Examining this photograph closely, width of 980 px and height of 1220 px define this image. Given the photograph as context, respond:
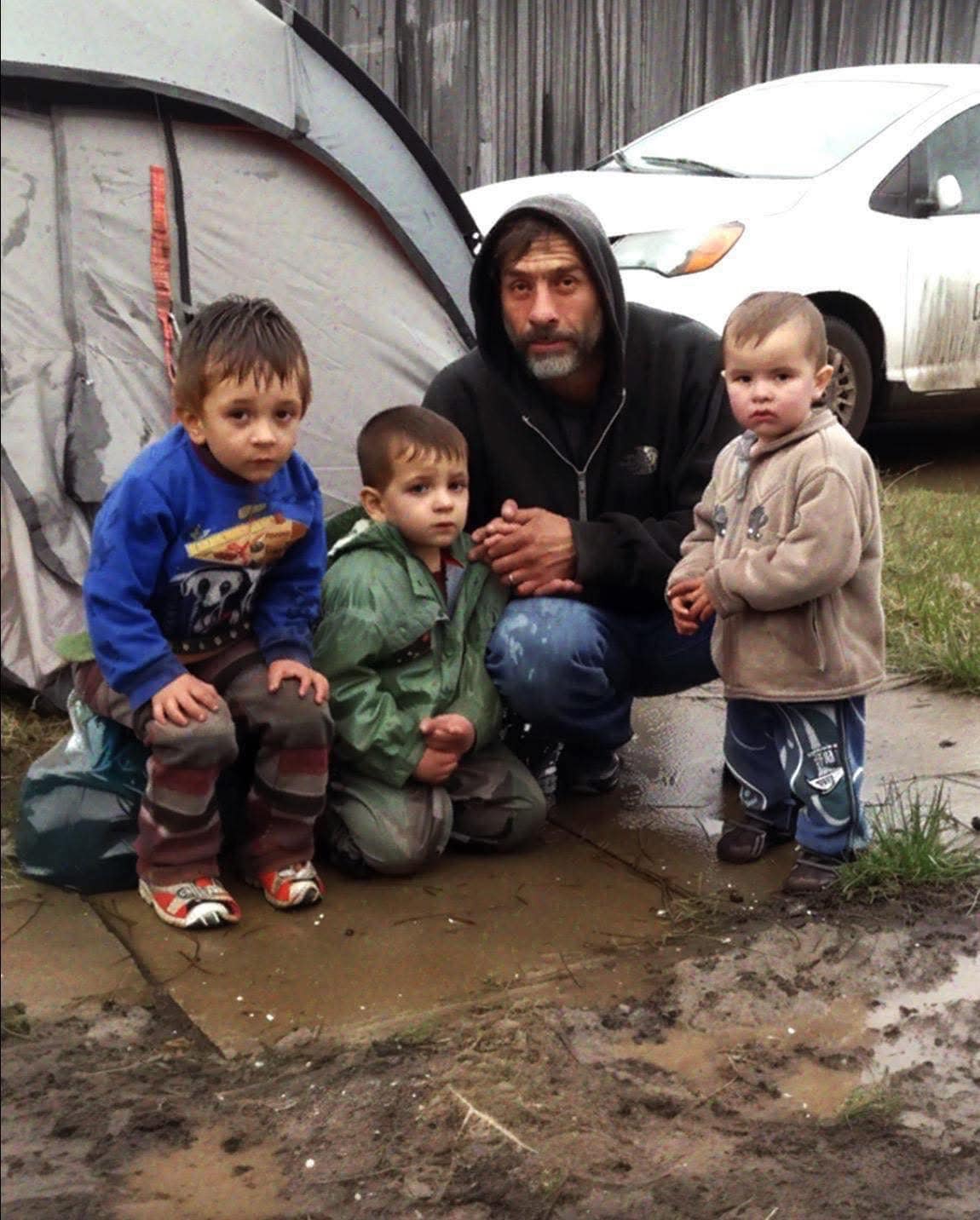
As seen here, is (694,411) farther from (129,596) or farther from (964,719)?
(129,596)

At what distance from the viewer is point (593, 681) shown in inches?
136

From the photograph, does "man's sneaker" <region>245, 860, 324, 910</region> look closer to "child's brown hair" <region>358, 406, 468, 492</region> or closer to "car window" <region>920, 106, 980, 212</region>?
"child's brown hair" <region>358, 406, 468, 492</region>

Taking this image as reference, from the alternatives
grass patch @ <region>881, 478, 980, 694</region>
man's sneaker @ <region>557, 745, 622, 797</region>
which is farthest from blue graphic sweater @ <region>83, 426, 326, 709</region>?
grass patch @ <region>881, 478, 980, 694</region>

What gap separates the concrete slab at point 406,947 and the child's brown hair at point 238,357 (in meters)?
0.74

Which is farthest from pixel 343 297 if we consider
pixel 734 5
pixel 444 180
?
pixel 734 5

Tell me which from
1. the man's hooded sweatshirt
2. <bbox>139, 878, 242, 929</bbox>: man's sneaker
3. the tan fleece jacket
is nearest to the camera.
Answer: <bbox>139, 878, 242, 929</bbox>: man's sneaker

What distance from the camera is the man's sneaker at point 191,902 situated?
2.67 m

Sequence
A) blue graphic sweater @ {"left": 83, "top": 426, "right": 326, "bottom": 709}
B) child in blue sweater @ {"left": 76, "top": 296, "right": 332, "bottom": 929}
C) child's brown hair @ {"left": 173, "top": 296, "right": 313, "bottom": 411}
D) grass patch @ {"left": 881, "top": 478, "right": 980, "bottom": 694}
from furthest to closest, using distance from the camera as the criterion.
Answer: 1. grass patch @ {"left": 881, "top": 478, "right": 980, "bottom": 694}
2. child's brown hair @ {"left": 173, "top": 296, "right": 313, "bottom": 411}
3. child in blue sweater @ {"left": 76, "top": 296, "right": 332, "bottom": 929}
4. blue graphic sweater @ {"left": 83, "top": 426, "right": 326, "bottom": 709}

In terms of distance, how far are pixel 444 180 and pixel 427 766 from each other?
2.00 m

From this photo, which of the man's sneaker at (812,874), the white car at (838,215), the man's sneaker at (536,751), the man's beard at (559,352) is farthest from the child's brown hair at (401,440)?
the white car at (838,215)

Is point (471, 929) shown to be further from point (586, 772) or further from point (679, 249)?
point (679, 249)

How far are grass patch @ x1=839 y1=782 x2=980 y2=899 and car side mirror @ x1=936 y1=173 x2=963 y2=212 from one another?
4536 mm

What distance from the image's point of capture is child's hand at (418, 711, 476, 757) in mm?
3168

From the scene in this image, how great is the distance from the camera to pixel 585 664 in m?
3.41
